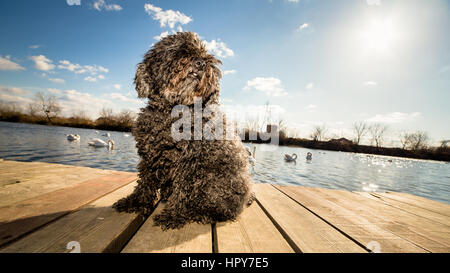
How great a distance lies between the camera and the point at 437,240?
1.74 meters

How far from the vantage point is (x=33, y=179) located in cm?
229

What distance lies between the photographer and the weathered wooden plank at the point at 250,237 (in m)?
1.31

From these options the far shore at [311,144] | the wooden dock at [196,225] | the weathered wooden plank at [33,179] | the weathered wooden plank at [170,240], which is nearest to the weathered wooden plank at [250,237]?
the wooden dock at [196,225]

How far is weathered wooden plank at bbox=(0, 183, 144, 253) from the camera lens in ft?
3.65

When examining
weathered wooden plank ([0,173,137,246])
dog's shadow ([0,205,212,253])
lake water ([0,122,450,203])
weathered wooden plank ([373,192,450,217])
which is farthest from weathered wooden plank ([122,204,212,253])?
lake water ([0,122,450,203])

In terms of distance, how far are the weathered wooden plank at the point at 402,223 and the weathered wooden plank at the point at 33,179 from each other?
384 centimetres

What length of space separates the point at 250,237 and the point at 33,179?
293 cm

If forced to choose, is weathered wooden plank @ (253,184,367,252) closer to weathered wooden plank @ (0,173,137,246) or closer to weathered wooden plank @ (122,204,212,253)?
weathered wooden plank @ (122,204,212,253)

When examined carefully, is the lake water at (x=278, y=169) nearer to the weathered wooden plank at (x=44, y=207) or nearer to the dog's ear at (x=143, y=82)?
the weathered wooden plank at (x=44, y=207)

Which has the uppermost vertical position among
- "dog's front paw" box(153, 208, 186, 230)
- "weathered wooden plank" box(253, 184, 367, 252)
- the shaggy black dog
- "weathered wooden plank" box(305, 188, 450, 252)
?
the shaggy black dog

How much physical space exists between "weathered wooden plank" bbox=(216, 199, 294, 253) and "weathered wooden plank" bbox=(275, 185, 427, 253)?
2.50 feet

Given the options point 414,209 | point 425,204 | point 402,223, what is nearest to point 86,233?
point 402,223

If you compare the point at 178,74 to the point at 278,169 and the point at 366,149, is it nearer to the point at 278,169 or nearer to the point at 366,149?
the point at 278,169
